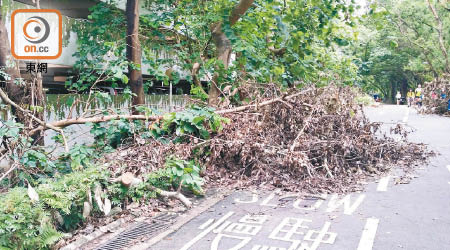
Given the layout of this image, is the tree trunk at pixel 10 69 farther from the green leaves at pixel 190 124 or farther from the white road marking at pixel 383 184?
the white road marking at pixel 383 184

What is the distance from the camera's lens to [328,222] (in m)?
5.84

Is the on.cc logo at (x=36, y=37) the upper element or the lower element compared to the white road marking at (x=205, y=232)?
upper

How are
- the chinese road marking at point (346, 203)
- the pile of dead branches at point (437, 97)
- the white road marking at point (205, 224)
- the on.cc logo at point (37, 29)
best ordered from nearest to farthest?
the white road marking at point (205, 224) → the chinese road marking at point (346, 203) → the on.cc logo at point (37, 29) → the pile of dead branches at point (437, 97)

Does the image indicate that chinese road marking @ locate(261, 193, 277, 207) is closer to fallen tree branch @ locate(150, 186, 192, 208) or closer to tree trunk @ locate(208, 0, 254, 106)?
fallen tree branch @ locate(150, 186, 192, 208)

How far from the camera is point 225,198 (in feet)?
23.0

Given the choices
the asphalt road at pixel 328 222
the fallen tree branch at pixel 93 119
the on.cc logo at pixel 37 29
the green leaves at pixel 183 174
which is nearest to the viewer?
the asphalt road at pixel 328 222

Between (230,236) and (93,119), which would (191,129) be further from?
(230,236)

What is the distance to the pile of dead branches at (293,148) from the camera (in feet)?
25.1

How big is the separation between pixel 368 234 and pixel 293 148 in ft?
9.92

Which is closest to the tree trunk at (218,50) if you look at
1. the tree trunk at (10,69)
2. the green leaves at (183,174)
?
the green leaves at (183,174)

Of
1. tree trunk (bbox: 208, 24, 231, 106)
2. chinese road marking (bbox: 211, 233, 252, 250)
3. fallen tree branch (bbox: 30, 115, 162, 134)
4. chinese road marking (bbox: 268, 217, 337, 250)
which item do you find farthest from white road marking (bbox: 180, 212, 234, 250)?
tree trunk (bbox: 208, 24, 231, 106)

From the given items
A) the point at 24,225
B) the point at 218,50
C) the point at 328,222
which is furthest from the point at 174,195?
the point at 218,50

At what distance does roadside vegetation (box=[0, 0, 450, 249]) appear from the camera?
568 centimetres

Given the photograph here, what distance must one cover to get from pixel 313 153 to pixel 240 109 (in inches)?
69.9
